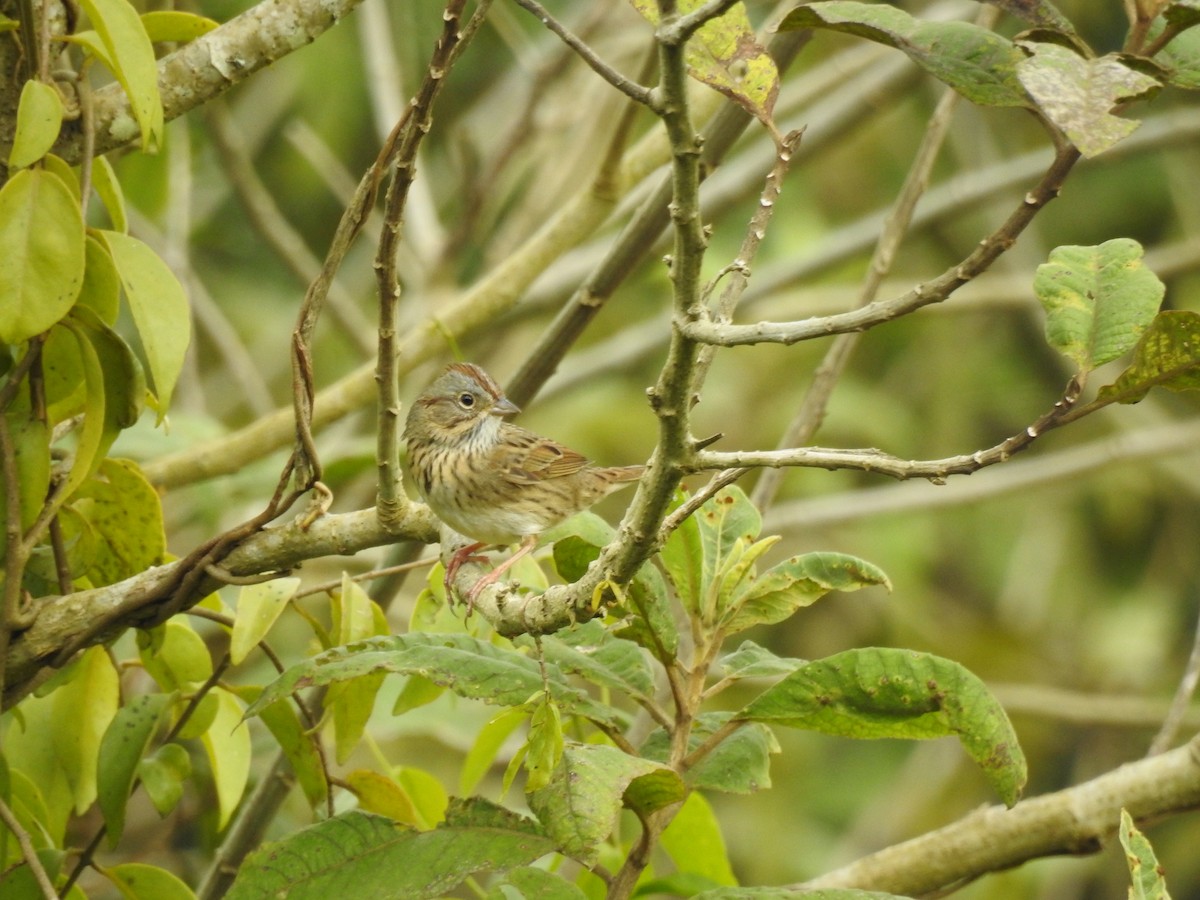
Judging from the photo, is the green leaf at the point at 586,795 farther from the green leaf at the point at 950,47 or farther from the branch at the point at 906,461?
the green leaf at the point at 950,47

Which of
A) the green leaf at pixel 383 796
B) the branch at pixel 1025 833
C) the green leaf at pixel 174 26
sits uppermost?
the green leaf at pixel 174 26

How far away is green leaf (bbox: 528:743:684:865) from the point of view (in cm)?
178

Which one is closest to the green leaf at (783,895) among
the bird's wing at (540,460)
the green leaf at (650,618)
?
the green leaf at (650,618)

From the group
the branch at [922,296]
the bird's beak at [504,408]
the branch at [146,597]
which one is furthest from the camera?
the bird's beak at [504,408]

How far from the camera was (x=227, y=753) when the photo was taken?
2463 millimetres

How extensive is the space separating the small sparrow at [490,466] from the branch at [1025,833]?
1115mm

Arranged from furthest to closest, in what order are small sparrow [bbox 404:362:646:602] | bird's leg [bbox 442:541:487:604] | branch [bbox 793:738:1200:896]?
small sparrow [bbox 404:362:646:602] < bird's leg [bbox 442:541:487:604] < branch [bbox 793:738:1200:896]

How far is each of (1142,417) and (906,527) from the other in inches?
50.4

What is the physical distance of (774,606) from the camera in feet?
7.22

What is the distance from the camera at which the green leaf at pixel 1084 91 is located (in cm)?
128

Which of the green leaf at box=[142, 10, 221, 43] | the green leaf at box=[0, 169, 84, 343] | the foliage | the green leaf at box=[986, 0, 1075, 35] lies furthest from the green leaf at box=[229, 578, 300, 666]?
the green leaf at box=[986, 0, 1075, 35]

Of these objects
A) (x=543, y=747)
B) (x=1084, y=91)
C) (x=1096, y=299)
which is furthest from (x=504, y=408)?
(x=1084, y=91)

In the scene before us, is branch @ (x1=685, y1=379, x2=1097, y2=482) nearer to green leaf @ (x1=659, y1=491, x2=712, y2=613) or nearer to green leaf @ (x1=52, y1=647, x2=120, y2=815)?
green leaf @ (x1=659, y1=491, x2=712, y2=613)

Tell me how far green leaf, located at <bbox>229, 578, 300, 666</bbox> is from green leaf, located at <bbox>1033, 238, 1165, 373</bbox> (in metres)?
1.20
